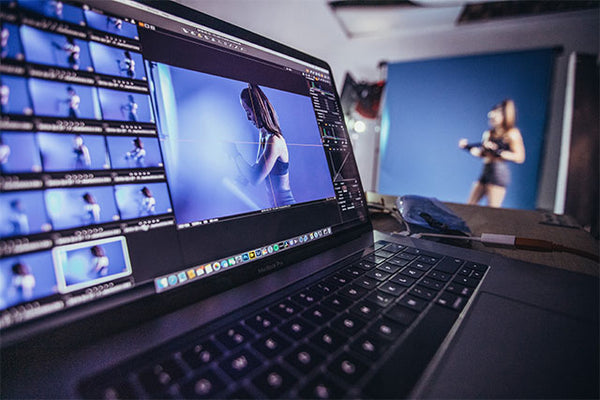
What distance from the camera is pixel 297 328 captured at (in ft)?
0.89

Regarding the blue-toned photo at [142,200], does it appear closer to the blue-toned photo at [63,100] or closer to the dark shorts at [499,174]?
the blue-toned photo at [63,100]

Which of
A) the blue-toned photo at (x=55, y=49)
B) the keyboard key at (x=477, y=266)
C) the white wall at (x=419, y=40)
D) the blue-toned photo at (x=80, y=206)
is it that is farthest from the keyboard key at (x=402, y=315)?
the white wall at (x=419, y=40)

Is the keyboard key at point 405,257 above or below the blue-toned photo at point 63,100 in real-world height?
below

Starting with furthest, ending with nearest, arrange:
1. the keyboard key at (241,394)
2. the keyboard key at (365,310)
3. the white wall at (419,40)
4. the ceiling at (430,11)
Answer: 1. the ceiling at (430,11)
2. the white wall at (419,40)
3. the keyboard key at (365,310)
4. the keyboard key at (241,394)

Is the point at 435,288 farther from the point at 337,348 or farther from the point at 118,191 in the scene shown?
the point at 118,191

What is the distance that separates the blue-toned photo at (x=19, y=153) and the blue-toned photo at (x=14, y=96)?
21mm

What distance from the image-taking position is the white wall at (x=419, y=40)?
1777mm

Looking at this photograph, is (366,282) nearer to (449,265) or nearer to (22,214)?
(449,265)

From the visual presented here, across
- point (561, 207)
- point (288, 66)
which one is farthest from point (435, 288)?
point (561, 207)

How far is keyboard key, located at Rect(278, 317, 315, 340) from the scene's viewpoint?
263 mm

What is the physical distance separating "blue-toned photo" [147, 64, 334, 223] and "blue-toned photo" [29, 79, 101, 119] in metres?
0.07

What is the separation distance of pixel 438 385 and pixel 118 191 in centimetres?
36

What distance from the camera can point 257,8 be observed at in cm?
140

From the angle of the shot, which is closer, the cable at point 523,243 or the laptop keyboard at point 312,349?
the laptop keyboard at point 312,349
